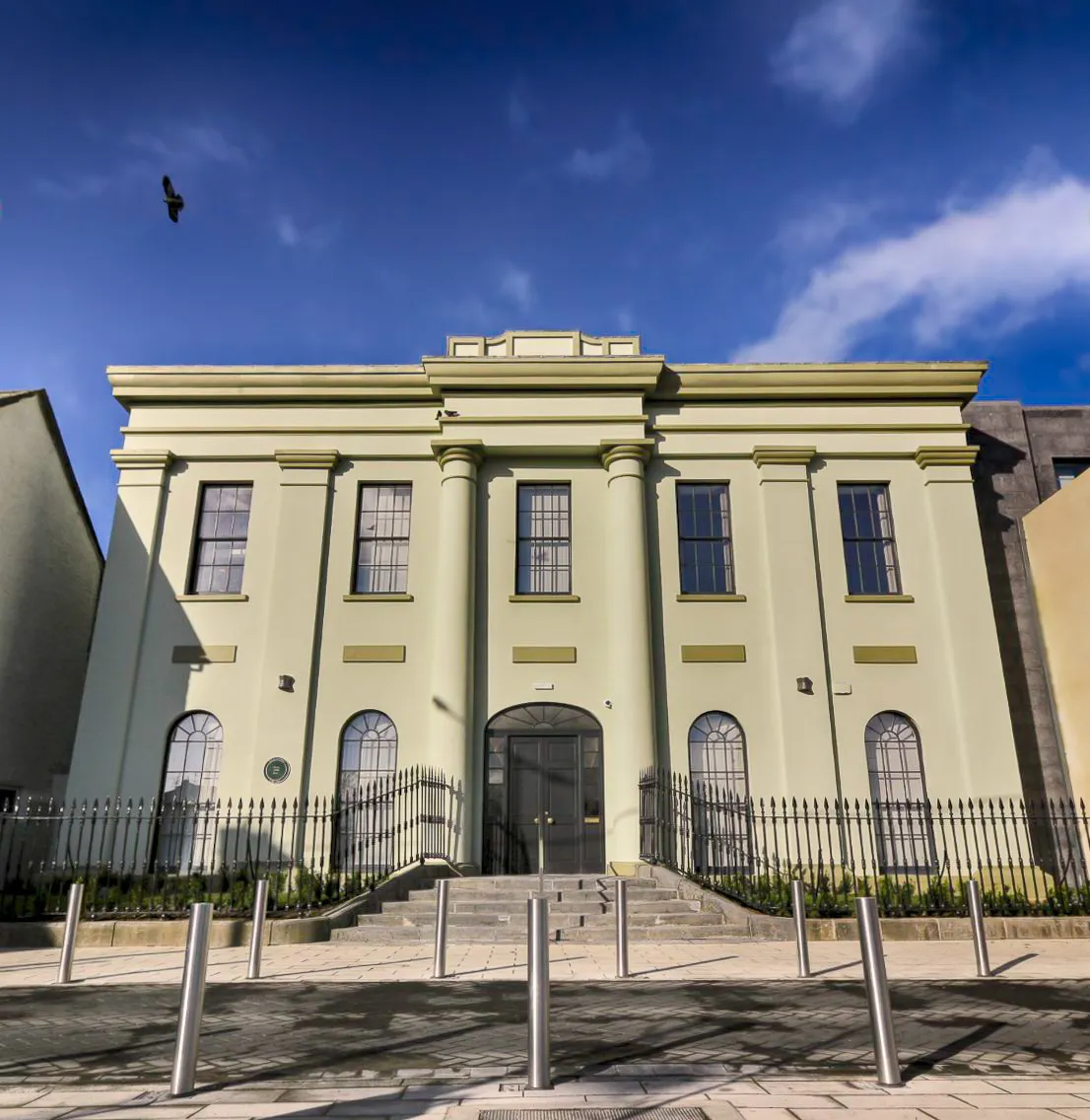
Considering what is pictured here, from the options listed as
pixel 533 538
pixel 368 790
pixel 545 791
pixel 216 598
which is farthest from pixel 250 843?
pixel 533 538

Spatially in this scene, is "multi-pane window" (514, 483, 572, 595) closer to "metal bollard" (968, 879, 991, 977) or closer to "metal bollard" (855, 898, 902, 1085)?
"metal bollard" (968, 879, 991, 977)

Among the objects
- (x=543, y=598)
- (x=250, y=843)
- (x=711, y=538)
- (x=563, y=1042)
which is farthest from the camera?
(x=711, y=538)

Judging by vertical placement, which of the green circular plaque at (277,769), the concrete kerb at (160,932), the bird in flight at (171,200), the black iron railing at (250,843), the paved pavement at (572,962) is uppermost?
the bird in flight at (171,200)

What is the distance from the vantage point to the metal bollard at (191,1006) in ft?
15.6

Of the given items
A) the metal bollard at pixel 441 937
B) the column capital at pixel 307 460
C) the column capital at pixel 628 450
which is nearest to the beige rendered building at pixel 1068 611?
the column capital at pixel 628 450

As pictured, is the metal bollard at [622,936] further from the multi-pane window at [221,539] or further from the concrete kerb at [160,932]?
the multi-pane window at [221,539]

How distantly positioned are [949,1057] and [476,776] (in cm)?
1225

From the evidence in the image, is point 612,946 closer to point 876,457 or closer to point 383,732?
point 383,732

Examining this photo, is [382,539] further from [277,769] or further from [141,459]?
[141,459]

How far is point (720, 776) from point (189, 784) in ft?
32.7

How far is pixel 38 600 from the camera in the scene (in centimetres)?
1859

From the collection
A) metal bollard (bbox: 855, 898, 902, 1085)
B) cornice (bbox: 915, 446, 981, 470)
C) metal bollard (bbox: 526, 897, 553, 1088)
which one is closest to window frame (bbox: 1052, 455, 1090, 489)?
cornice (bbox: 915, 446, 981, 470)

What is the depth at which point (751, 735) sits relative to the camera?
1727cm

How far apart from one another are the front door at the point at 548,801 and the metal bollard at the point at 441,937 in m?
7.67
